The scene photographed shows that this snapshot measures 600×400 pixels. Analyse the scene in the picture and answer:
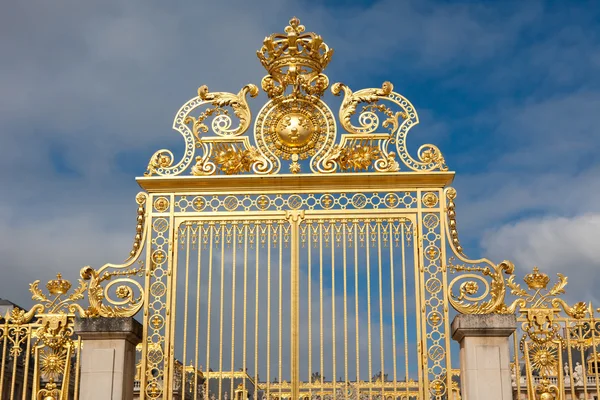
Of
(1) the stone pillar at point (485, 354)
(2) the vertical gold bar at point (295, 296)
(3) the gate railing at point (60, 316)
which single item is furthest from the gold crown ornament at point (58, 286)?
(1) the stone pillar at point (485, 354)

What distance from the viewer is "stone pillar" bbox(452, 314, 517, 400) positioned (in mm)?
8883

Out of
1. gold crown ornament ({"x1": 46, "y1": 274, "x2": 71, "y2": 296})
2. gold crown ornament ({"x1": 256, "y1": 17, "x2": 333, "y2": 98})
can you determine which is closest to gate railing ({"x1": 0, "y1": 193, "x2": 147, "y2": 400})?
gold crown ornament ({"x1": 46, "y1": 274, "x2": 71, "y2": 296})

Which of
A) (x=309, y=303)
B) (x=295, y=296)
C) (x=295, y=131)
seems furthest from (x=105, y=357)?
(x=295, y=131)

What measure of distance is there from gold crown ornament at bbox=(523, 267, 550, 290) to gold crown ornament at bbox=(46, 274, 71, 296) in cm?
535

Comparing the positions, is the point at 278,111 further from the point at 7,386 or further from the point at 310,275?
the point at 7,386

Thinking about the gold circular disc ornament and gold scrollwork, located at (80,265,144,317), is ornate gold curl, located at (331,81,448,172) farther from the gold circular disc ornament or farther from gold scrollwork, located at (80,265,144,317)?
gold scrollwork, located at (80,265,144,317)

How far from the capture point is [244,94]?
33.3ft

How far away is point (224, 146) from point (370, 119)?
184 centimetres

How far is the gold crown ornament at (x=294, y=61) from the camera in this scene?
10.1m

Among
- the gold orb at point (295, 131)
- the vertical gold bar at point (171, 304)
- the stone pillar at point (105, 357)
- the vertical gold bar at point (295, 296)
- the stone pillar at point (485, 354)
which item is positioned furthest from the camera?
the gold orb at point (295, 131)

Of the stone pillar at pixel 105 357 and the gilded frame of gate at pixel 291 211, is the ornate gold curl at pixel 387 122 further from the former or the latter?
the stone pillar at pixel 105 357

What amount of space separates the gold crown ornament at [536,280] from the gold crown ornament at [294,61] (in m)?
3.34

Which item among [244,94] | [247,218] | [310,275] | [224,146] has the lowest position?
[310,275]

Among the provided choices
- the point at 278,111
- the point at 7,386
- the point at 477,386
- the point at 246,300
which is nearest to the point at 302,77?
the point at 278,111
